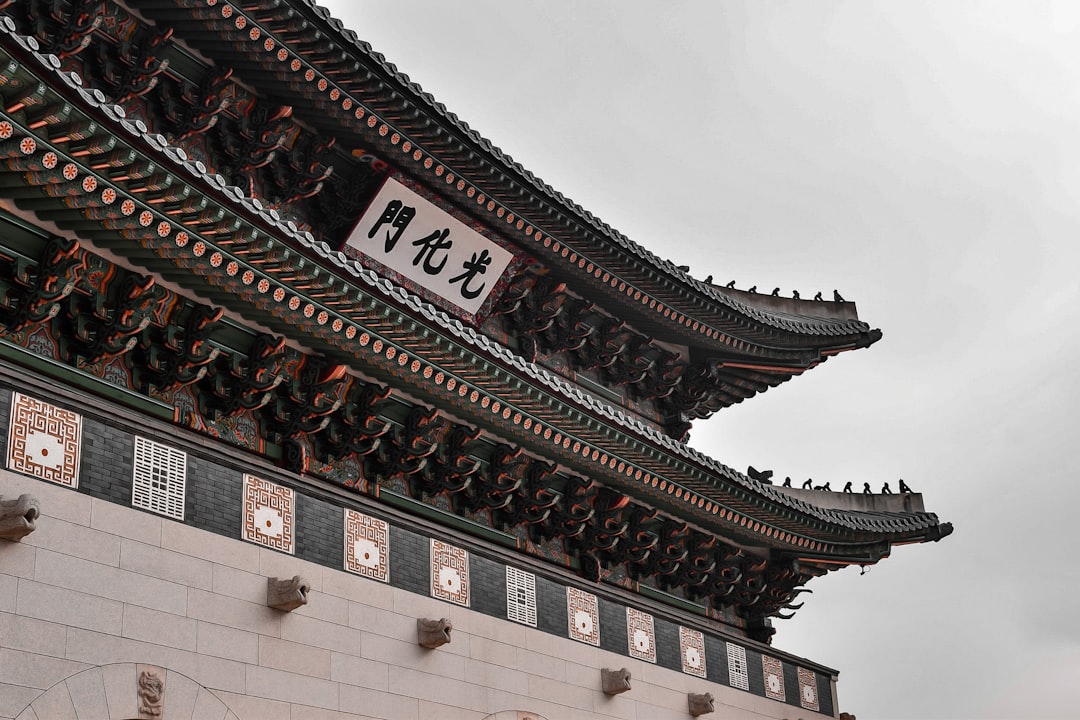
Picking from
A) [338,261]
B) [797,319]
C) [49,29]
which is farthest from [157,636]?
[797,319]

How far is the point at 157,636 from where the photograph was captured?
996cm

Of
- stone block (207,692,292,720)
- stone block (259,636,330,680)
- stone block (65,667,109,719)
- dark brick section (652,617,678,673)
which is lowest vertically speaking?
stone block (65,667,109,719)

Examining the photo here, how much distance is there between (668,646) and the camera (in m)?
16.4

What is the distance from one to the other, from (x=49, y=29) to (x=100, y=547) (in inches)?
193

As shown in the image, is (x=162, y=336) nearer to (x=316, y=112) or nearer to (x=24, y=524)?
(x=24, y=524)

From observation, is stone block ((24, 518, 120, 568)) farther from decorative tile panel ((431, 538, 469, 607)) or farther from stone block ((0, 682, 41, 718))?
decorative tile panel ((431, 538, 469, 607))

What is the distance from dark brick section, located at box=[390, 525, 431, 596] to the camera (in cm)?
1259

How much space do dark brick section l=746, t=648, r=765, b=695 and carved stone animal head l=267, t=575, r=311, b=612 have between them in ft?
28.6

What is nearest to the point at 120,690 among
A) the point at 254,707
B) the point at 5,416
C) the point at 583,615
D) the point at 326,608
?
the point at 254,707

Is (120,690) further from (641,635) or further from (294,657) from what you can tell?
(641,635)

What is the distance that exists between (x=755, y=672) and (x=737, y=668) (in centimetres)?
54

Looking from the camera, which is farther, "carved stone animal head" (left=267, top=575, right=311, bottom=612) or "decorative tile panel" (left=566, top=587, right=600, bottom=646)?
"decorative tile panel" (left=566, top=587, right=600, bottom=646)

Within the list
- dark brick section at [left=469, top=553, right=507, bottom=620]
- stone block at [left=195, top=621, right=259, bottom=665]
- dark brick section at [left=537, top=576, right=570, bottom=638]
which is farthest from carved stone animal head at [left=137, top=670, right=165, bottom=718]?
dark brick section at [left=537, top=576, right=570, bottom=638]

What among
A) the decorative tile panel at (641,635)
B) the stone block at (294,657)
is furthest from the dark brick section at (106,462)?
the decorative tile panel at (641,635)
